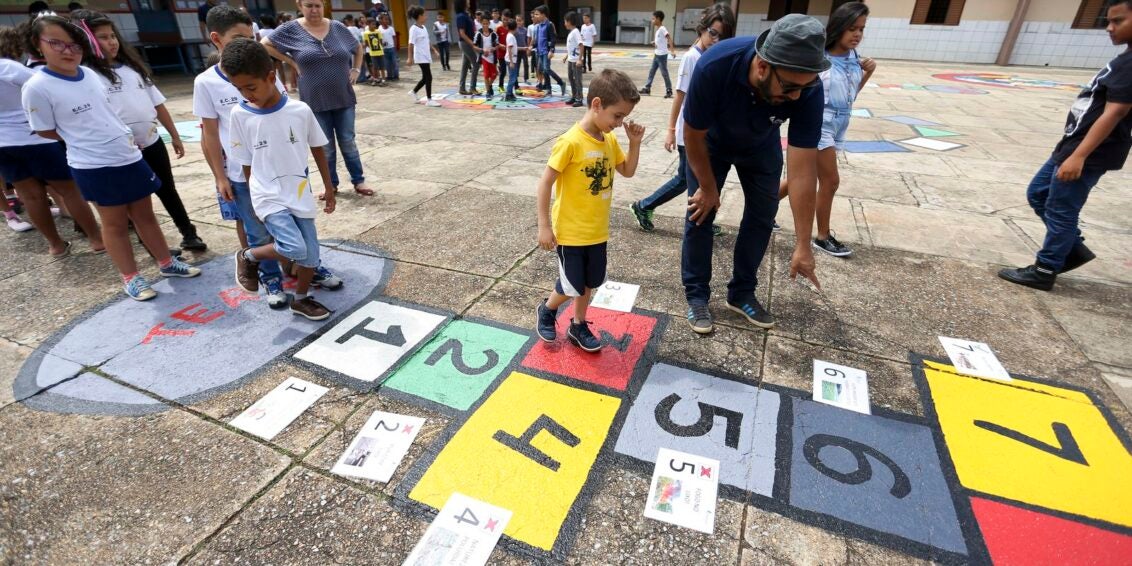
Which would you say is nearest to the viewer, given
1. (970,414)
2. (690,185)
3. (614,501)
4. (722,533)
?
(722,533)

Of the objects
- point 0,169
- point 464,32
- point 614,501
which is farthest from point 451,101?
point 614,501

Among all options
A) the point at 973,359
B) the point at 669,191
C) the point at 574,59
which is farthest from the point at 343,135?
the point at 574,59

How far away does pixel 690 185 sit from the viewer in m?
3.24

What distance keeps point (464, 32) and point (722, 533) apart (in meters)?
11.4

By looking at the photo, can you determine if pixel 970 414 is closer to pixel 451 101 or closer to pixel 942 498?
pixel 942 498

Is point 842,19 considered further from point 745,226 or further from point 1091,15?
point 1091,15

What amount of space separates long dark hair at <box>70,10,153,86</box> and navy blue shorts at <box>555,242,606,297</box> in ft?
10.9

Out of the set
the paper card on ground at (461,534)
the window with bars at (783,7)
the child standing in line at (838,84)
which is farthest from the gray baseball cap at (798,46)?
the window with bars at (783,7)

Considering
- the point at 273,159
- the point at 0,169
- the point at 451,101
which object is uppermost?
the point at 273,159

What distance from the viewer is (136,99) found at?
142 inches

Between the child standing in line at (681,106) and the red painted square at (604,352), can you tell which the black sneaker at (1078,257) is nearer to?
the child standing in line at (681,106)

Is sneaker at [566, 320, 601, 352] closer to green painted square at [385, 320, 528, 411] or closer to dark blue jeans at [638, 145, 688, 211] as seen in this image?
green painted square at [385, 320, 528, 411]

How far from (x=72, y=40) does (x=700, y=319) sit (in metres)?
3.99

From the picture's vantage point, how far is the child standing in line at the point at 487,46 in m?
10.8
